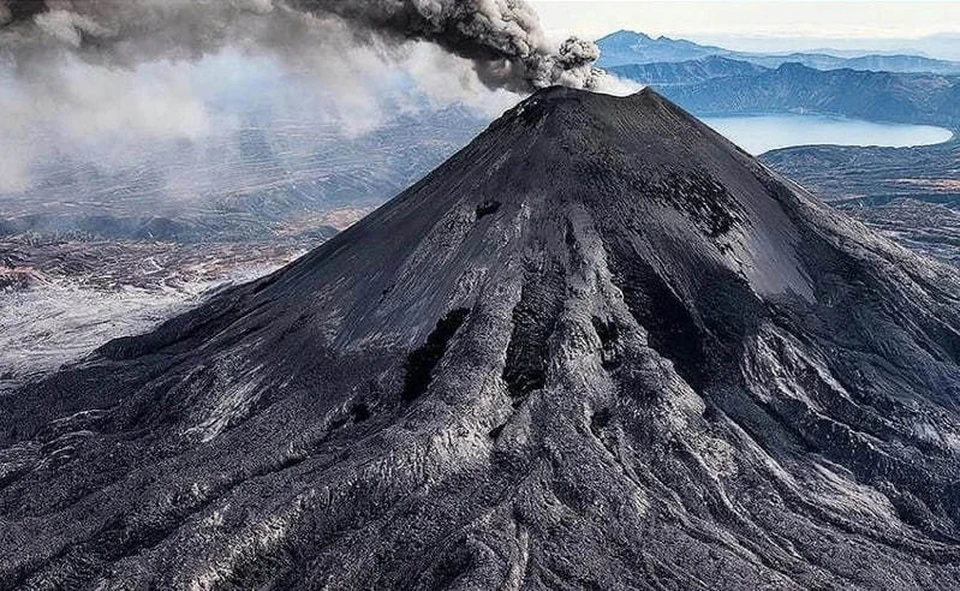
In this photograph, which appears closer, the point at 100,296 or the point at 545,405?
the point at 545,405

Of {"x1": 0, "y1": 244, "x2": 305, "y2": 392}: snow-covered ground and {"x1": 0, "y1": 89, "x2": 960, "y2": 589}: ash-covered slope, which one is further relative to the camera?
{"x1": 0, "y1": 244, "x2": 305, "y2": 392}: snow-covered ground

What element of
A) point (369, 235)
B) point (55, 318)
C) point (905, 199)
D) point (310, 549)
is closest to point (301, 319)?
point (369, 235)

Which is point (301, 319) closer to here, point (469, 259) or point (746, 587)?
point (469, 259)

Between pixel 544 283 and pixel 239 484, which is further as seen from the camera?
pixel 544 283

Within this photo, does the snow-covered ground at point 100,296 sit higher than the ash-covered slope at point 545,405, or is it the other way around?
the ash-covered slope at point 545,405

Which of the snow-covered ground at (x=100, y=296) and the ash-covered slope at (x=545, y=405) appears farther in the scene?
the snow-covered ground at (x=100, y=296)

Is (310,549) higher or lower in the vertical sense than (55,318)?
higher

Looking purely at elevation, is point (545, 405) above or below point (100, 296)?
above

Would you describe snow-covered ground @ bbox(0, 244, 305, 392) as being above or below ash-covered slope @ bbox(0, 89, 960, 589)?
below
